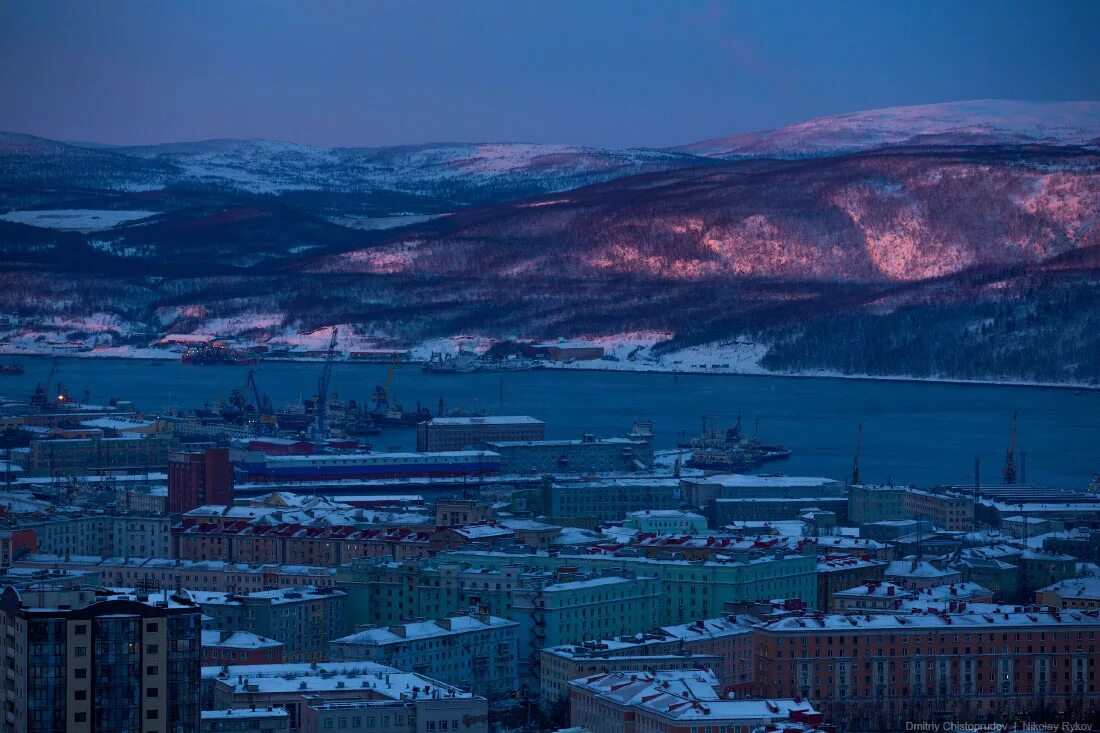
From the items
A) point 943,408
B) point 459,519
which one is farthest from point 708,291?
point 459,519

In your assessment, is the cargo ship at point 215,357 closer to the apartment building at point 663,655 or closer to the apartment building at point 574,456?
the apartment building at point 574,456

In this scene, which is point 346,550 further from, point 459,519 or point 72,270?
point 72,270

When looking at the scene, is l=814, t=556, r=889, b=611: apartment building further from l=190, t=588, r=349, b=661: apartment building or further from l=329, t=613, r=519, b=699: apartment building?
l=190, t=588, r=349, b=661: apartment building

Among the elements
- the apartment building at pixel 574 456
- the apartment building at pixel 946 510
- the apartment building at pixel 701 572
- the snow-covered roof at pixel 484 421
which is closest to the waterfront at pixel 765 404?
the snow-covered roof at pixel 484 421

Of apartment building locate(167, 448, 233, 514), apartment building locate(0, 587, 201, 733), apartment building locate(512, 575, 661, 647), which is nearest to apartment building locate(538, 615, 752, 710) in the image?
apartment building locate(512, 575, 661, 647)

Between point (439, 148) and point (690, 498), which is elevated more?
point (439, 148)

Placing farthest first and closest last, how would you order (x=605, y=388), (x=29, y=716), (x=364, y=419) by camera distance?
1. (x=605, y=388)
2. (x=364, y=419)
3. (x=29, y=716)
